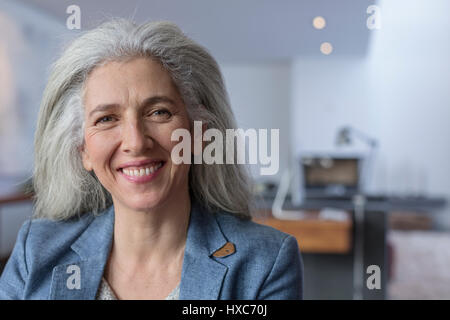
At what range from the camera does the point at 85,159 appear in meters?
0.79

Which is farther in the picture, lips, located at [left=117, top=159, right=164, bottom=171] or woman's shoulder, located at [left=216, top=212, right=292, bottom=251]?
woman's shoulder, located at [left=216, top=212, right=292, bottom=251]

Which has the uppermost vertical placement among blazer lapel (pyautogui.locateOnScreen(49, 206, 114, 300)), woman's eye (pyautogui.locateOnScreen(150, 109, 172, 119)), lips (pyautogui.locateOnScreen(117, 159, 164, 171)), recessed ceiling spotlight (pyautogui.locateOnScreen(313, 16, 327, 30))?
recessed ceiling spotlight (pyautogui.locateOnScreen(313, 16, 327, 30))

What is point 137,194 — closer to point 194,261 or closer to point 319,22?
point 194,261

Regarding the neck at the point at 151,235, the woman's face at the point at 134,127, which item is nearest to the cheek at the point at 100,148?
the woman's face at the point at 134,127

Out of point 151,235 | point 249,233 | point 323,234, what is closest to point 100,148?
point 151,235

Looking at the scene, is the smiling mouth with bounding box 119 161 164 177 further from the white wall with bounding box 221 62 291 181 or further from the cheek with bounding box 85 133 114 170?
the white wall with bounding box 221 62 291 181

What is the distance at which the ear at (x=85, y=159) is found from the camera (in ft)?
2.56

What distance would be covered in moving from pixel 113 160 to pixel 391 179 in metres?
5.39

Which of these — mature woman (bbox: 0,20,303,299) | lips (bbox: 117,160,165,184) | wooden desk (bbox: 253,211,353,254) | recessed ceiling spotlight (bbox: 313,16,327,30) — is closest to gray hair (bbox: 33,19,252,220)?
mature woman (bbox: 0,20,303,299)

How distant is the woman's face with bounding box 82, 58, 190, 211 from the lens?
2.26 feet

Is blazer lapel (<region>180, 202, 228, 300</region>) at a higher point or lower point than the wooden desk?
higher

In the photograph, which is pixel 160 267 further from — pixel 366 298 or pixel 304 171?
pixel 304 171

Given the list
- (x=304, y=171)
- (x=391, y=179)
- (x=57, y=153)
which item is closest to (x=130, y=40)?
(x=57, y=153)

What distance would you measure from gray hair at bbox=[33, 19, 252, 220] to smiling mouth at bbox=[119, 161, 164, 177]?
0.10 metres
